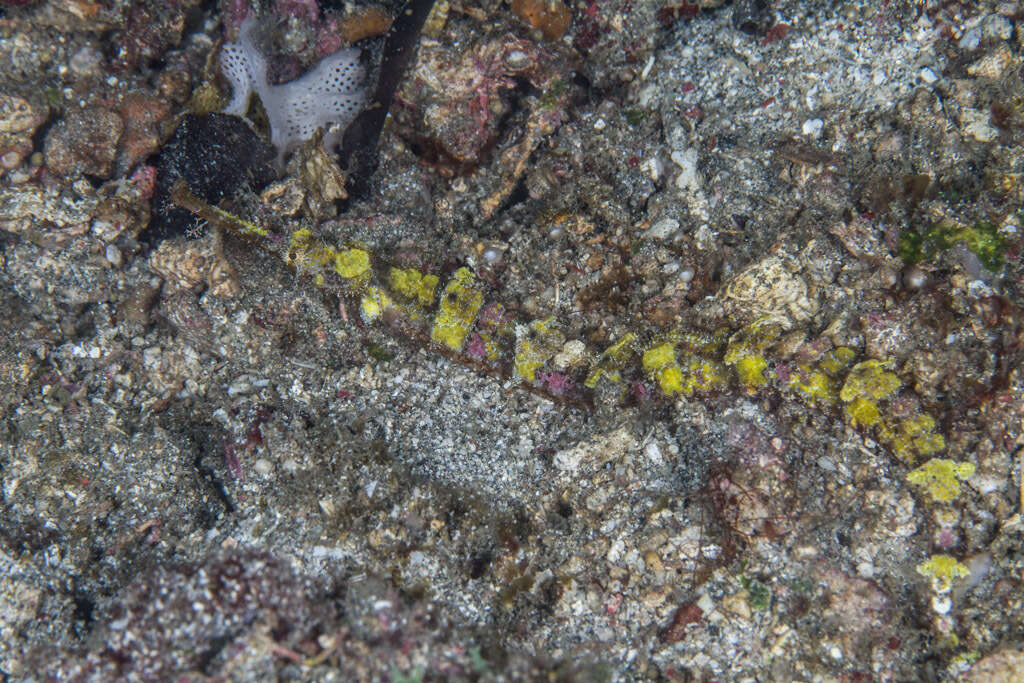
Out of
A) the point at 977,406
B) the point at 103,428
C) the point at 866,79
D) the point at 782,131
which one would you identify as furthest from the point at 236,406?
the point at 866,79

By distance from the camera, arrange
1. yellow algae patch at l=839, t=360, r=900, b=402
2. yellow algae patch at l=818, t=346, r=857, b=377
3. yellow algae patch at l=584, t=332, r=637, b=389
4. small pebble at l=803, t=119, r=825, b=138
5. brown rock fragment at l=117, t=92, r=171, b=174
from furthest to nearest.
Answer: brown rock fragment at l=117, t=92, r=171, b=174, small pebble at l=803, t=119, r=825, b=138, yellow algae patch at l=584, t=332, r=637, b=389, yellow algae patch at l=818, t=346, r=857, b=377, yellow algae patch at l=839, t=360, r=900, b=402

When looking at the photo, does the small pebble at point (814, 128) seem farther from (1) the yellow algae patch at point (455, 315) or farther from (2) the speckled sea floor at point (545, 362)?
(1) the yellow algae patch at point (455, 315)

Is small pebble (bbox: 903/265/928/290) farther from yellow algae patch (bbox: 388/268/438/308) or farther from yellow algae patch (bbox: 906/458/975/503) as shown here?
yellow algae patch (bbox: 388/268/438/308)

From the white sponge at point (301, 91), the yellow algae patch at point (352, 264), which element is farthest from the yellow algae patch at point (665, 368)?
the white sponge at point (301, 91)

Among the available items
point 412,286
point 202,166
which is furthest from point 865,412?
point 202,166

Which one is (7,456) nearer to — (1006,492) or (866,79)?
(1006,492)

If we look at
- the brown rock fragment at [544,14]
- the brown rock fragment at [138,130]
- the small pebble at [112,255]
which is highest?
the brown rock fragment at [544,14]

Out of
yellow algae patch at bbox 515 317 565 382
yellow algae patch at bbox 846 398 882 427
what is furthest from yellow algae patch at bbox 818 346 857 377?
yellow algae patch at bbox 515 317 565 382
